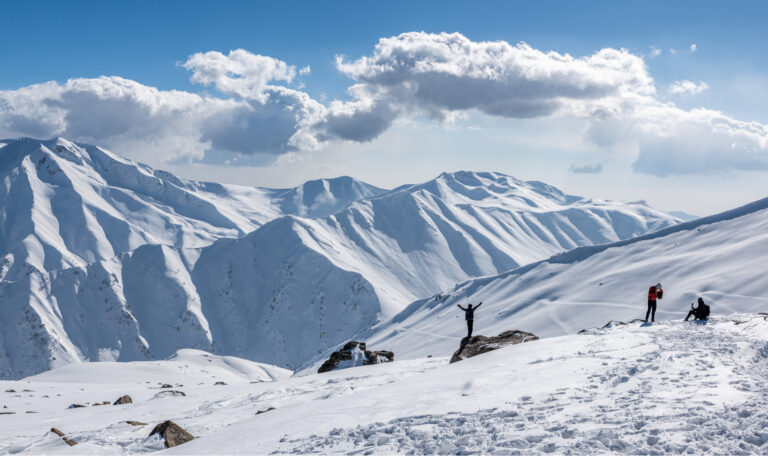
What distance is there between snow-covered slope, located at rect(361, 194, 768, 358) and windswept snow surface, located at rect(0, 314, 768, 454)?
57.2 metres

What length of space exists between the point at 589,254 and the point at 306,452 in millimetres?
132538

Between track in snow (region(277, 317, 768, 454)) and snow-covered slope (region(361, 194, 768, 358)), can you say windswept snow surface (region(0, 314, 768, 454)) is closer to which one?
track in snow (region(277, 317, 768, 454))

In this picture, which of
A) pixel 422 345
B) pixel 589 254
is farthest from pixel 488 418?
pixel 589 254

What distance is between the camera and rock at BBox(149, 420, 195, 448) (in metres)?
15.3

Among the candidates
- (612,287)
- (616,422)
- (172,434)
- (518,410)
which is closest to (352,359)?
(172,434)

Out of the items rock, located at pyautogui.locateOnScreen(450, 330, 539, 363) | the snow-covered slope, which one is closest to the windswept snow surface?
rock, located at pyautogui.locateOnScreen(450, 330, 539, 363)

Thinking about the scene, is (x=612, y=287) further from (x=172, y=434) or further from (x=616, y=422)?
(x=172, y=434)

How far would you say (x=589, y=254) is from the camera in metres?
132

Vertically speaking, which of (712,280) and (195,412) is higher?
(195,412)

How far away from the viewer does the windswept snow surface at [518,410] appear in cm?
1038

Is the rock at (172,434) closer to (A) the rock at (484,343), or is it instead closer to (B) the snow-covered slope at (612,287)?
(A) the rock at (484,343)

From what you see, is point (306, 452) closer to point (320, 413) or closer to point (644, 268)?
point (320, 413)

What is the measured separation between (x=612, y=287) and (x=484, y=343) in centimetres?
8526

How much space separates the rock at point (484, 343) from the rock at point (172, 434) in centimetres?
1324
